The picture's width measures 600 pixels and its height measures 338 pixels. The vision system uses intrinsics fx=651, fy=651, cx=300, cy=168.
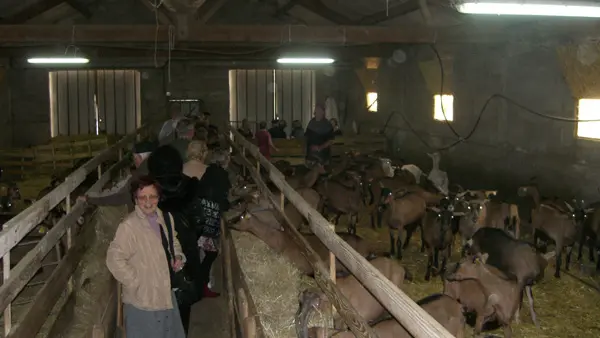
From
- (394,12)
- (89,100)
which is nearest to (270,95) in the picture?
(89,100)

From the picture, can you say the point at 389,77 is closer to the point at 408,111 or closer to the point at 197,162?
the point at 408,111

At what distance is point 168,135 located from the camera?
11.8 meters

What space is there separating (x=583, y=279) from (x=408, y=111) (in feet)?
33.0

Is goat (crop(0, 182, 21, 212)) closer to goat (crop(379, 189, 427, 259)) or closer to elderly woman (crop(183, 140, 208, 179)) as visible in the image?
elderly woman (crop(183, 140, 208, 179))

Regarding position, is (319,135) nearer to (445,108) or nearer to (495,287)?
(445,108)

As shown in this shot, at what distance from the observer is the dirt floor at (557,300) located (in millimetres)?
6875

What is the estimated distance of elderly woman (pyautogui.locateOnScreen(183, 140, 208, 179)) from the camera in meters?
6.75

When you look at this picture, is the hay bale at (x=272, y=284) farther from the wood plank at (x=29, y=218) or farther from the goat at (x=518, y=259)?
the goat at (x=518, y=259)

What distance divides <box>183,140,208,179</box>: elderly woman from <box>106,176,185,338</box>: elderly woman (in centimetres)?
205

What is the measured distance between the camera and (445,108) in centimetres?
1552

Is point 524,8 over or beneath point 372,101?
over

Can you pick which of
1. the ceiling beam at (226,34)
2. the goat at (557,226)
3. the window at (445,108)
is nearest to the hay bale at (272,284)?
the goat at (557,226)

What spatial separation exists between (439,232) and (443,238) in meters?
0.10

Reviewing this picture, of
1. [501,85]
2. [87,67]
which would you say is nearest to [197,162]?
[501,85]
